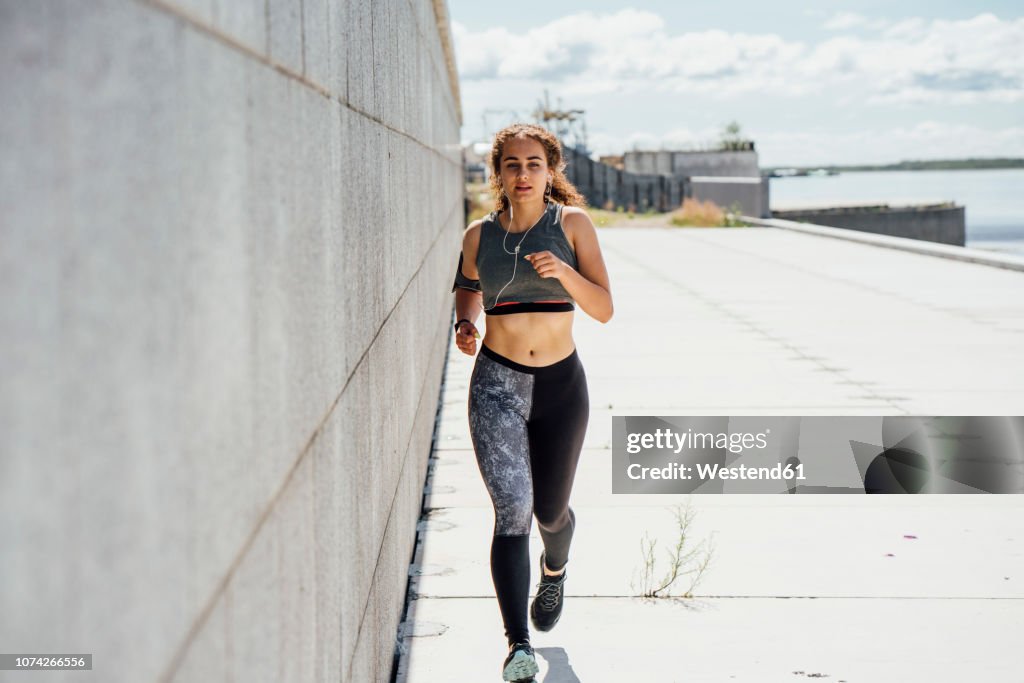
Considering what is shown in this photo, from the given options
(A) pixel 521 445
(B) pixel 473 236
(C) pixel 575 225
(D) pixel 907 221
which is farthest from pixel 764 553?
(D) pixel 907 221

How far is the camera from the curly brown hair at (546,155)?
4.60 metres

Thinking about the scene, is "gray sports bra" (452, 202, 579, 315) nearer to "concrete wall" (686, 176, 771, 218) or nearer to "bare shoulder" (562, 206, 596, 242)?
"bare shoulder" (562, 206, 596, 242)

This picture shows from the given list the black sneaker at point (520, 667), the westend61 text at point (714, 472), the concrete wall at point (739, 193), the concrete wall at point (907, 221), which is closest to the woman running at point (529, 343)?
the black sneaker at point (520, 667)

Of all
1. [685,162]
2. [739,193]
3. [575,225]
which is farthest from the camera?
[685,162]

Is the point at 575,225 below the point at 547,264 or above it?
above

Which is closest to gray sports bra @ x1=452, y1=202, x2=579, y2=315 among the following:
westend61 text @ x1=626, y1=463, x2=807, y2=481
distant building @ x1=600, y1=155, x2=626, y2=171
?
westend61 text @ x1=626, y1=463, x2=807, y2=481

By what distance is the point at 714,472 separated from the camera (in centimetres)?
734

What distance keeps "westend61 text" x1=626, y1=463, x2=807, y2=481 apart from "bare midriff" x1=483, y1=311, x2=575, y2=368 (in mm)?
2860

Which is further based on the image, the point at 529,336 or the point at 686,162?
the point at 686,162

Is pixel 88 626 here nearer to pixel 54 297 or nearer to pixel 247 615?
pixel 54 297

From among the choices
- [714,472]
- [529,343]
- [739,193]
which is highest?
[739,193]

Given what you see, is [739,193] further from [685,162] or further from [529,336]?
[529,336]

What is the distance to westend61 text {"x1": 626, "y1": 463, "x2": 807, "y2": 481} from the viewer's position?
7.17 m

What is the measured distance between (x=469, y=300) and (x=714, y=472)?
3051 mm
